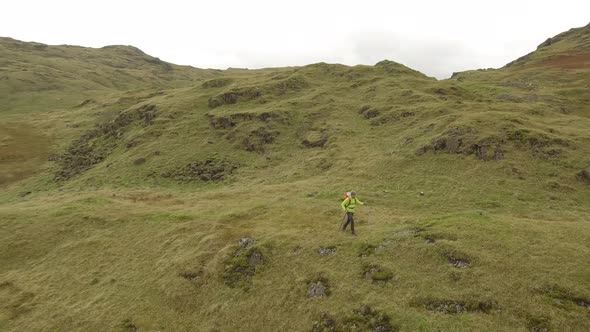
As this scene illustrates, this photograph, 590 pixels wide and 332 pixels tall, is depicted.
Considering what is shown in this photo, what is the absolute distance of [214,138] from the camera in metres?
62.0

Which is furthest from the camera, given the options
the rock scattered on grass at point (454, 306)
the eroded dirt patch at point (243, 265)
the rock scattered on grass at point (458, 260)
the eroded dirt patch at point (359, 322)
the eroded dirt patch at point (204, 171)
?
the eroded dirt patch at point (204, 171)

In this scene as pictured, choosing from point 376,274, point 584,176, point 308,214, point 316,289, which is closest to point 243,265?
point 316,289

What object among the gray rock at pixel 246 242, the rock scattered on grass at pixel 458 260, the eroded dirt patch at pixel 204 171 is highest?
the eroded dirt patch at pixel 204 171

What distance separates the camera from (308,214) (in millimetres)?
33469

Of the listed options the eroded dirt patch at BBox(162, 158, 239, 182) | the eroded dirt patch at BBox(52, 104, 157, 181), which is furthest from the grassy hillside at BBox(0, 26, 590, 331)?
the eroded dirt patch at BBox(52, 104, 157, 181)

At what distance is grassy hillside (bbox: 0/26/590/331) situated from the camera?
66.6 feet

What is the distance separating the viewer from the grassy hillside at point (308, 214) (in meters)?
20.3

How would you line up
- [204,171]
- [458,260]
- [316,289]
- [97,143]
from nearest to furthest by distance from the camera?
[458,260] < [316,289] < [204,171] < [97,143]

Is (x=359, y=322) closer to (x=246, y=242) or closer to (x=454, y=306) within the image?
(x=454, y=306)

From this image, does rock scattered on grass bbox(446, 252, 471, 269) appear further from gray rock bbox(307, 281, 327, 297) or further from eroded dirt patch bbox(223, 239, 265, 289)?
eroded dirt patch bbox(223, 239, 265, 289)

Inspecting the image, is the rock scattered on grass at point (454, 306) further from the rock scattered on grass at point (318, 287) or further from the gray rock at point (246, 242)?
the gray rock at point (246, 242)

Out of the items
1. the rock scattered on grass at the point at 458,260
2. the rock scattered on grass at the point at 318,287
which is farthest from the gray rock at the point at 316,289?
the rock scattered on grass at the point at 458,260

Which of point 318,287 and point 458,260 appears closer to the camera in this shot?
point 458,260

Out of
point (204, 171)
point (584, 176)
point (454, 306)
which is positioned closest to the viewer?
point (454, 306)
